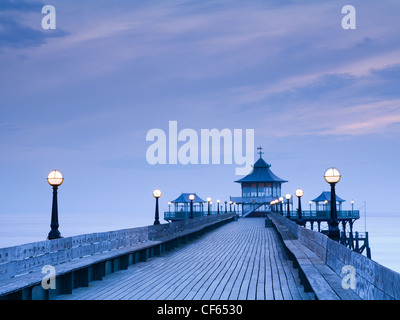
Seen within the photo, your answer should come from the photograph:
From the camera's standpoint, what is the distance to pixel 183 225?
1425 inches

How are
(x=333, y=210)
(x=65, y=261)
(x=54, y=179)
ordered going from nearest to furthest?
1. (x=65, y=261)
2. (x=54, y=179)
3. (x=333, y=210)

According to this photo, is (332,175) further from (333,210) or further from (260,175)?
(260,175)

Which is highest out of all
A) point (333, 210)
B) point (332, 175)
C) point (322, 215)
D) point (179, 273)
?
point (332, 175)

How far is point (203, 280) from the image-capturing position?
1582 cm

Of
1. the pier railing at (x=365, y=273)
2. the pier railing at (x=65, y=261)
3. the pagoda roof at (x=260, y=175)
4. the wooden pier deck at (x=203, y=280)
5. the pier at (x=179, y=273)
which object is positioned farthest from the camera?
the pagoda roof at (x=260, y=175)

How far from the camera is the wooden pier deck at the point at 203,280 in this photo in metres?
13.1

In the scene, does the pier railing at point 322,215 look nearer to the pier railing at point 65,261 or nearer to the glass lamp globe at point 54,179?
the pier railing at point 65,261

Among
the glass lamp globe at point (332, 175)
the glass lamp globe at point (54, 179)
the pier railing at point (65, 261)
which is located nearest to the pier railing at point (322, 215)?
the pier railing at point (65, 261)

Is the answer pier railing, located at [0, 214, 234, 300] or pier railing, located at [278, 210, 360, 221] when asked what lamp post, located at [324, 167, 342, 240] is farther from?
pier railing, located at [278, 210, 360, 221]

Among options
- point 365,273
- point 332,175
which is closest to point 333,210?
point 332,175

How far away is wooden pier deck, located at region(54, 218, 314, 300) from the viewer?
13.1 meters
